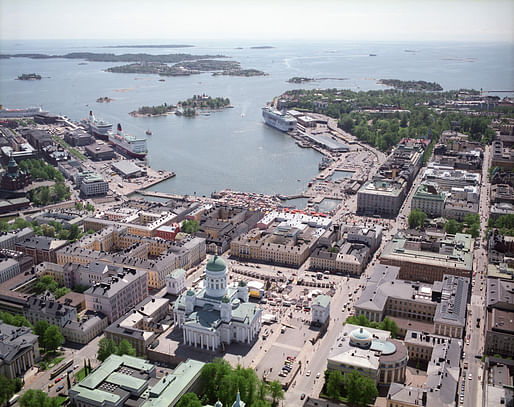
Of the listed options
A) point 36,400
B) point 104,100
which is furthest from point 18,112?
point 36,400

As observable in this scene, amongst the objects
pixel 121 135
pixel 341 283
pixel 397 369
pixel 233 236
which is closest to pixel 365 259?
pixel 341 283

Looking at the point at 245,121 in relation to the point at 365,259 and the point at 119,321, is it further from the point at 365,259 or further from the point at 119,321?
the point at 119,321

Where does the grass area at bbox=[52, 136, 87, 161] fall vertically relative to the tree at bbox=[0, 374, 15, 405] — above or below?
above

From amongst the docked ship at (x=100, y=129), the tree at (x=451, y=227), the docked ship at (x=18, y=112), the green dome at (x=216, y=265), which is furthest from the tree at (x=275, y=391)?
the docked ship at (x=18, y=112)

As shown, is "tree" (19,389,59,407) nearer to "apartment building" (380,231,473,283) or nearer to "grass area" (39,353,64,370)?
"grass area" (39,353,64,370)

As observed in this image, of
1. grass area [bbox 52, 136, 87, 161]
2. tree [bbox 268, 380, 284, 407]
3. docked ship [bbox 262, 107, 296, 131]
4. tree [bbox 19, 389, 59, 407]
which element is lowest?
tree [bbox 268, 380, 284, 407]

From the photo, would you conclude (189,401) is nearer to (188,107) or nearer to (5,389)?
(5,389)

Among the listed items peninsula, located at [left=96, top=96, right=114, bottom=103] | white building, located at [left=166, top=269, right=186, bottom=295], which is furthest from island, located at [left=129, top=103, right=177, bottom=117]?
white building, located at [left=166, top=269, right=186, bottom=295]
